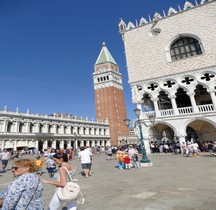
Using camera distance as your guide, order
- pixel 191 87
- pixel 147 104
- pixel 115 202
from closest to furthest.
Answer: pixel 115 202 → pixel 191 87 → pixel 147 104

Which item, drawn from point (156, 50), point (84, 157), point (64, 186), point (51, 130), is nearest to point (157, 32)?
point (156, 50)

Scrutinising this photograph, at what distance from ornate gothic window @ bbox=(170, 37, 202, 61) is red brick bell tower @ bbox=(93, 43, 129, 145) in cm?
5077

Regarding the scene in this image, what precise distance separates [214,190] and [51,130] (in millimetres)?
52163

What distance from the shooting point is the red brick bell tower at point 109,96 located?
237 feet

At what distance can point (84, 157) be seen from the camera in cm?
891

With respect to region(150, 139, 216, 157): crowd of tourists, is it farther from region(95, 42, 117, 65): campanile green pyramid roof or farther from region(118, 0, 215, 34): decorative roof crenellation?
region(95, 42, 117, 65): campanile green pyramid roof

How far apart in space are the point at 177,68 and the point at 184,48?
271 centimetres

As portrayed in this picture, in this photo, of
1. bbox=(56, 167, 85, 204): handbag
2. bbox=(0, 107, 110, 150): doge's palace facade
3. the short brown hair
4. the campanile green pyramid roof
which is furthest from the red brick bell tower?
the short brown hair

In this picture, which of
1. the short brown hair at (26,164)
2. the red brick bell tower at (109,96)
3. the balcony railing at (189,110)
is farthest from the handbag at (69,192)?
the red brick bell tower at (109,96)

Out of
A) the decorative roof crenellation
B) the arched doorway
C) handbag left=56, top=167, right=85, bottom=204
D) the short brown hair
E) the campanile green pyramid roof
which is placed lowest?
handbag left=56, top=167, right=85, bottom=204

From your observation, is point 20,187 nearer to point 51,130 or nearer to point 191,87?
point 191,87

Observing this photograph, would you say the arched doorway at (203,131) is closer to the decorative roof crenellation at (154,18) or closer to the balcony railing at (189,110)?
the balcony railing at (189,110)

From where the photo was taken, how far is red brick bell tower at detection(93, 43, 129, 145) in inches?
2844

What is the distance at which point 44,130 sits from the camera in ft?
167
